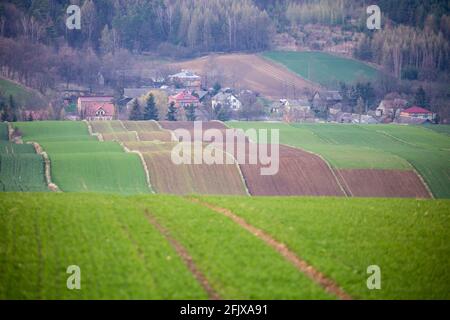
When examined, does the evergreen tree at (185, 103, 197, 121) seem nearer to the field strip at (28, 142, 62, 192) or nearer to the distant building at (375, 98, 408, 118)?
the distant building at (375, 98, 408, 118)

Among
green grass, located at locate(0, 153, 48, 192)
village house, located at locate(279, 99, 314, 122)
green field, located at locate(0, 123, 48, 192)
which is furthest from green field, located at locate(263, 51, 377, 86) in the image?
green grass, located at locate(0, 153, 48, 192)

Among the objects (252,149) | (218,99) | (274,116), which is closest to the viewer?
(252,149)

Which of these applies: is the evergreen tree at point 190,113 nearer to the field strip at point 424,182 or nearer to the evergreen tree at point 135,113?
the evergreen tree at point 135,113

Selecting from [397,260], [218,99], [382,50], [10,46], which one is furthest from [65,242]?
[382,50]

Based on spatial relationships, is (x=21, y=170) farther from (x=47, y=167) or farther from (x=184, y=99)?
(x=184, y=99)
